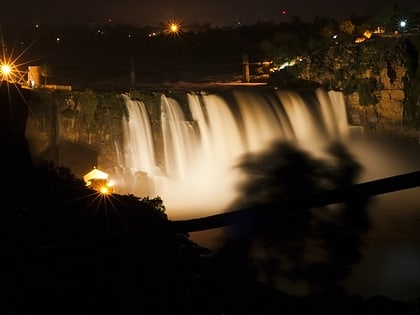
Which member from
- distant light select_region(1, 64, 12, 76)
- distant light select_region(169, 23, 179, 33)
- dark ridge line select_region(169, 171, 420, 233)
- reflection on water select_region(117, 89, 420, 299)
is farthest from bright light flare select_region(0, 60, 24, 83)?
distant light select_region(169, 23, 179, 33)

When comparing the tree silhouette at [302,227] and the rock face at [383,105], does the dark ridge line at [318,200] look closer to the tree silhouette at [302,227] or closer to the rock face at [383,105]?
the tree silhouette at [302,227]

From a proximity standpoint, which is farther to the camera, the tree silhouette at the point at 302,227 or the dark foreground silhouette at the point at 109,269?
the tree silhouette at the point at 302,227

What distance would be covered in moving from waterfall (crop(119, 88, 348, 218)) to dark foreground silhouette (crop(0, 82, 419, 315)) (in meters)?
10.0

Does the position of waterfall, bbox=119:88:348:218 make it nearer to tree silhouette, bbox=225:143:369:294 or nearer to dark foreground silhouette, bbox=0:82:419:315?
tree silhouette, bbox=225:143:369:294

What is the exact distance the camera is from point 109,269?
165 inches

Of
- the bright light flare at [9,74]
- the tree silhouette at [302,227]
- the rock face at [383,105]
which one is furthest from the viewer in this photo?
the rock face at [383,105]

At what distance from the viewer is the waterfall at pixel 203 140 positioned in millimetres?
18078

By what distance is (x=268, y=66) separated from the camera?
30625 millimetres

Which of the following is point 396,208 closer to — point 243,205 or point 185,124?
point 243,205

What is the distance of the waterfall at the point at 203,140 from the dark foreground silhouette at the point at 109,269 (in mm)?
10040

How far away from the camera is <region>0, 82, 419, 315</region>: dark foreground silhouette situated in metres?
3.75

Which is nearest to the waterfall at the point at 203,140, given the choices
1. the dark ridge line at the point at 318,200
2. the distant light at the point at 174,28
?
the dark ridge line at the point at 318,200

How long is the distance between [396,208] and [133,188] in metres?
8.52

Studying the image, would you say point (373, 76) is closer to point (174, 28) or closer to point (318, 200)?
point (174, 28)
